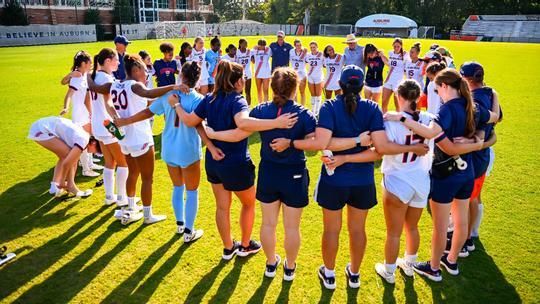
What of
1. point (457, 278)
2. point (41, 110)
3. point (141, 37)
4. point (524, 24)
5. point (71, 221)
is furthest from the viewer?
point (524, 24)

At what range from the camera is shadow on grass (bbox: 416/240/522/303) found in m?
4.04

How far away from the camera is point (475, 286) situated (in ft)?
13.9

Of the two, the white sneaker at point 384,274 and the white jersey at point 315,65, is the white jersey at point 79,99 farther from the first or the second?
the white jersey at point 315,65

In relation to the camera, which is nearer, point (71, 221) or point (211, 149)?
point (211, 149)

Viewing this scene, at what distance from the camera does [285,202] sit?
3.89 m

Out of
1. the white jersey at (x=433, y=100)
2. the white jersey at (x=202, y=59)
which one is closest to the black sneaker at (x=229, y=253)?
the white jersey at (x=433, y=100)

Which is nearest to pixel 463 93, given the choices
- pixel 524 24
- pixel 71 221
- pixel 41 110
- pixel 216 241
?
pixel 216 241

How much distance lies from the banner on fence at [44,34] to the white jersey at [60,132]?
35.5 metres

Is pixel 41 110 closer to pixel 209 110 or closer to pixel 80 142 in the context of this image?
pixel 80 142

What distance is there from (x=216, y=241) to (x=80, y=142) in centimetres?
287

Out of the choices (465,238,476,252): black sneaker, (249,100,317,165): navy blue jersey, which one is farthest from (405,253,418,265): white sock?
(249,100,317,165): navy blue jersey

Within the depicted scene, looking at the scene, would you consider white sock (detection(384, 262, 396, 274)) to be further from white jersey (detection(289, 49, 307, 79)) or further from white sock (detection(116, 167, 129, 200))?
white jersey (detection(289, 49, 307, 79))

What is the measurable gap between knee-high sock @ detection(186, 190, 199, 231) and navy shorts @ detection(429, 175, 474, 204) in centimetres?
278

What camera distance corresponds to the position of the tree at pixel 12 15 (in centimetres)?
4469
